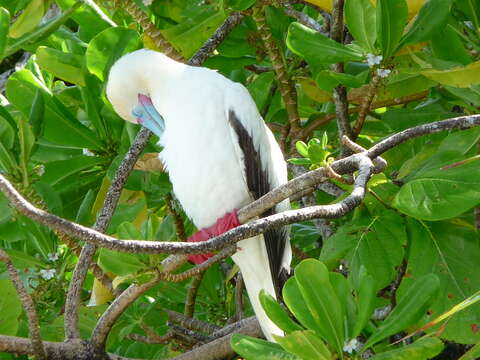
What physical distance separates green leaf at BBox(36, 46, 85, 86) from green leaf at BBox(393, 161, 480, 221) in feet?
6.05

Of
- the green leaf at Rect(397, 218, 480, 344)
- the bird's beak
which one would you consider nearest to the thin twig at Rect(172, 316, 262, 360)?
the green leaf at Rect(397, 218, 480, 344)

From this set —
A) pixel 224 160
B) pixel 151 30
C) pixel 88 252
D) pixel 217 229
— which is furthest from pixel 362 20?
pixel 88 252

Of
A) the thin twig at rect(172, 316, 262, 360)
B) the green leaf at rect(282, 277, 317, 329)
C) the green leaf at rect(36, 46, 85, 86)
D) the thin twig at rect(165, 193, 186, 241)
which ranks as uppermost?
the green leaf at rect(36, 46, 85, 86)

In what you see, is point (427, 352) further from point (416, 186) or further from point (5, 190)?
point (5, 190)

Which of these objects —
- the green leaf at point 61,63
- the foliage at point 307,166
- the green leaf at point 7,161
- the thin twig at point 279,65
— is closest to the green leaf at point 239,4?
the foliage at point 307,166

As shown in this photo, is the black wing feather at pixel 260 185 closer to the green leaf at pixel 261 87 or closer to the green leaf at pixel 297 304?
the green leaf at pixel 261 87

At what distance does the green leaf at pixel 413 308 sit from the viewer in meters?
2.35

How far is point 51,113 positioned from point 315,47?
→ 1.33 metres

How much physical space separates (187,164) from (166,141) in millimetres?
203

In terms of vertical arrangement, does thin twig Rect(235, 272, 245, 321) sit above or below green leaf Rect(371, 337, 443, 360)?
below

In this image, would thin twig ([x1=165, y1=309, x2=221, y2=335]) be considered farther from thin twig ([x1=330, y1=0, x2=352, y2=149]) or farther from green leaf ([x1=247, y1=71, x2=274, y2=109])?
green leaf ([x1=247, y1=71, x2=274, y2=109])

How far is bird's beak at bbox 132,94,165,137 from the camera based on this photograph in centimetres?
378

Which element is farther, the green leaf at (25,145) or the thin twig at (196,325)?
the thin twig at (196,325)

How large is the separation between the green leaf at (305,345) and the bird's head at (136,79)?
1.76 meters
